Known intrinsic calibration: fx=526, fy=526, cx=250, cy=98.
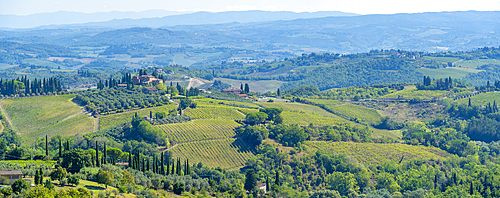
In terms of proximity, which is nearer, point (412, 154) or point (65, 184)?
point (65, 184)

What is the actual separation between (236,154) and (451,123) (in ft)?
227

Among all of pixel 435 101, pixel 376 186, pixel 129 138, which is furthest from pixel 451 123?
pixel 129 138

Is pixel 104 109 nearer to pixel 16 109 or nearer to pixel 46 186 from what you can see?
pixel 16 109

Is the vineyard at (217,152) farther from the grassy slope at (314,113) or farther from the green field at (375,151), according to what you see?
the grassy slope at (314,113)

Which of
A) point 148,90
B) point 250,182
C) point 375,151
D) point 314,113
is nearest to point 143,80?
point 148,90

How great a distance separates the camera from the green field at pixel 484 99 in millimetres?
152000

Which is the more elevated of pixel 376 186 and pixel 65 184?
pixel 65 184

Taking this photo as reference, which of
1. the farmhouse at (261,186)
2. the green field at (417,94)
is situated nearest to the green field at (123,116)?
the farmhouse at (261,186)

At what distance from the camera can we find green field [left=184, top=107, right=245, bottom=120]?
10969 cm

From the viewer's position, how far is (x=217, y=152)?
300 feet

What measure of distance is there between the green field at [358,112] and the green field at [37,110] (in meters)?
67.7

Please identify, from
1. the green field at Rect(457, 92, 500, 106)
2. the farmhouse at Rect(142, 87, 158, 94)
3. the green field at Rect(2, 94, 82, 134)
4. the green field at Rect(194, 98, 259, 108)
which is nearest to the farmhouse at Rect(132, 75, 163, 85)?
the farmhouse at Rect(142, 87, 158, 94)

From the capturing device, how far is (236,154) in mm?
92375

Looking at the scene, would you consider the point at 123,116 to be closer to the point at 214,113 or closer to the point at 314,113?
the point at 214,113
